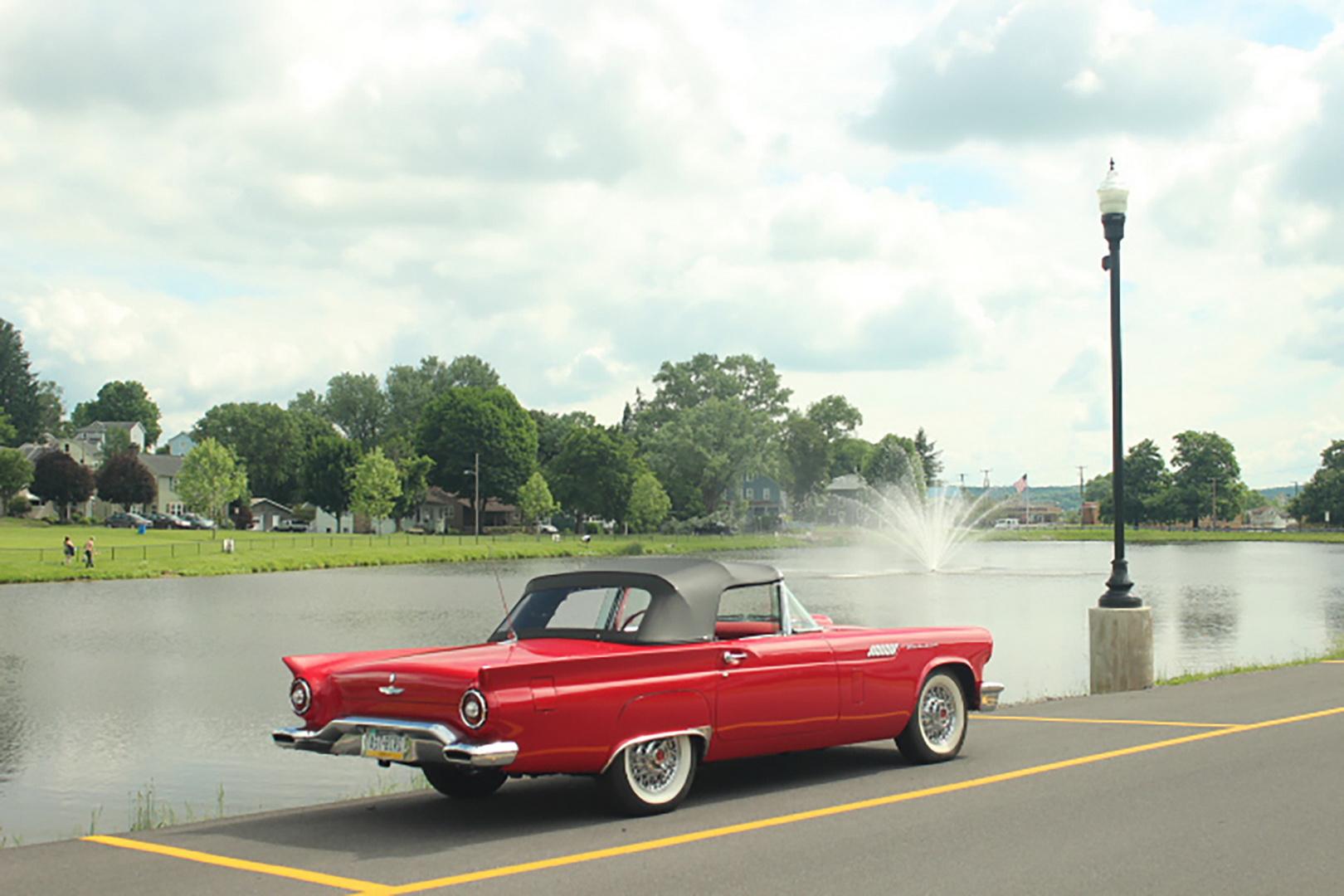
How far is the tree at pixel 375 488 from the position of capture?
98.1 metres

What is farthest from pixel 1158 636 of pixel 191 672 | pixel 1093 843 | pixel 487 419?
pixel 487 419

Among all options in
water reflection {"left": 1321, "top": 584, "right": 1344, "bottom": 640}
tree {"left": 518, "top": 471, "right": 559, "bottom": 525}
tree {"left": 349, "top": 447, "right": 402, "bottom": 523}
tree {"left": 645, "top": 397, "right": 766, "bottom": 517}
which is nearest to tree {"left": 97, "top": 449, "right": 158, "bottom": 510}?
tree {"left": 349, "top": 447, "right": 402, "bottom": 523}

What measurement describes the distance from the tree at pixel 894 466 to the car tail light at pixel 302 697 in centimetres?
14763

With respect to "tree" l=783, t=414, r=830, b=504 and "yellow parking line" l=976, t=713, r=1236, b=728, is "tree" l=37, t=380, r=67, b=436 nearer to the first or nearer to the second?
"tree" l=783, t=414, r=830, b=504

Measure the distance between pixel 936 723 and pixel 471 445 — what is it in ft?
352

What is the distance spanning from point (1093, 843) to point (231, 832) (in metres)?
4.96

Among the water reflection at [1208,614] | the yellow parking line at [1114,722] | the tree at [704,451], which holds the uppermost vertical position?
the tree at [704,451]

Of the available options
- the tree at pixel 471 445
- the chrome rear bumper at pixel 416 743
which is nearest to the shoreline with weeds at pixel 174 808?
the chrome rear bumper at pixel 416 743

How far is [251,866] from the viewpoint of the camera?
6.96 meters

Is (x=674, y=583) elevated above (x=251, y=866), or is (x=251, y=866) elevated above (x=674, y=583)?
(x=674, y=583)

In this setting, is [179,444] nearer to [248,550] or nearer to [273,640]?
[248,550]

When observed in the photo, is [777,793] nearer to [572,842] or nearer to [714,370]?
[572,842]

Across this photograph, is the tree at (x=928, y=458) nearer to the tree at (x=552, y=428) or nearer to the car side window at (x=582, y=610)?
the tree at (x=552, y=428)

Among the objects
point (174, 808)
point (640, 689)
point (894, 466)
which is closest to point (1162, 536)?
point (894, 466)
